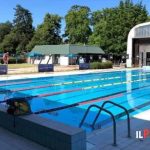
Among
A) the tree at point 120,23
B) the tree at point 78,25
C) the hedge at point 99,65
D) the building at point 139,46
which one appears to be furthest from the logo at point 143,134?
the tree at point 78,25

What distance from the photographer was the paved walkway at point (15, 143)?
15.6 ft

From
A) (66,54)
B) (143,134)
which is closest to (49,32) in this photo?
(66,54)

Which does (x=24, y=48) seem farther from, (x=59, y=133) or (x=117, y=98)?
(x=59, y=133)

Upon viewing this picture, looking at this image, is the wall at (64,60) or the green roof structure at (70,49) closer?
the wall at (64,60)

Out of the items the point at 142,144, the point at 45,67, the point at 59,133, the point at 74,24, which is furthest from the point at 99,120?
the point at 74,24

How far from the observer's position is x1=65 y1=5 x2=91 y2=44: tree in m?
53.0

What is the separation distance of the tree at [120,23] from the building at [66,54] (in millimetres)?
2159

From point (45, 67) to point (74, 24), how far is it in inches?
1225

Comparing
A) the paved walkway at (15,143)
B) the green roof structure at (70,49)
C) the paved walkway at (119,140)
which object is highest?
the green roof structure at (70,49)

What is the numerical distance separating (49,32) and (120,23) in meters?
18.6

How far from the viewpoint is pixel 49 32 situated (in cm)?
5544

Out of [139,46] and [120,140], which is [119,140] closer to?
[120,140]

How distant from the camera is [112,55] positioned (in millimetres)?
41500

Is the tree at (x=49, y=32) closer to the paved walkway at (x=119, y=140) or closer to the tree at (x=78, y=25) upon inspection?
the tree at (x=78, y=25)
